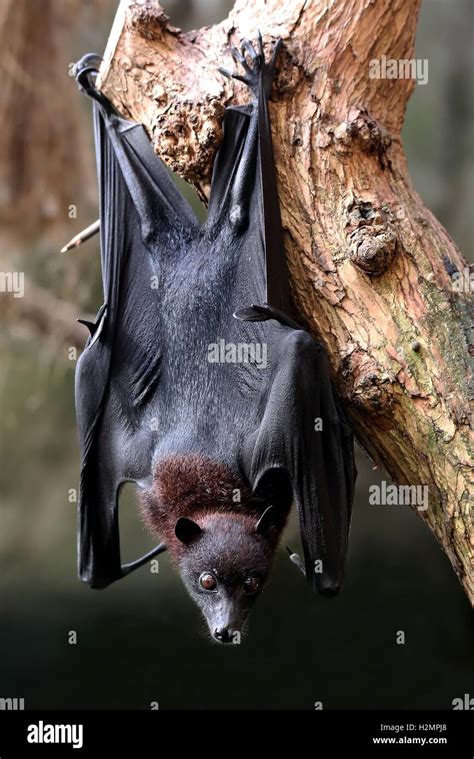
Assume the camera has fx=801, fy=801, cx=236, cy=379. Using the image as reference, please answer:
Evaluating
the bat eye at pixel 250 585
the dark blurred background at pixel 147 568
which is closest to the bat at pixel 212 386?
the bat eye at pixel 250 585

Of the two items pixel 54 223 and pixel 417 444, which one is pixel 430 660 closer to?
pixel 417 444

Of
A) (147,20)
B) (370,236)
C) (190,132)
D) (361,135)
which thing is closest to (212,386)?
(370,236)

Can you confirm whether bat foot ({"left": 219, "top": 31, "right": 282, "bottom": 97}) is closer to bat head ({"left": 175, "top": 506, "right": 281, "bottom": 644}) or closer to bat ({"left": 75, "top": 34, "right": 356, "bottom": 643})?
bat ({"left": 75, "top": 34, "right": 356, "bottom": 643})

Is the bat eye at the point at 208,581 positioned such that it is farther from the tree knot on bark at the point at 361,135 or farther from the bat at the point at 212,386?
the tree knot on bark at the point at 361,135

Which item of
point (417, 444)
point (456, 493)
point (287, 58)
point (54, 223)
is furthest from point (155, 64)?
point (54, 223)

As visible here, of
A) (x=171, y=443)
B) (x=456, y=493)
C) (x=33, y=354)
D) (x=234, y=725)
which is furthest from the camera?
(x=33, y=354)

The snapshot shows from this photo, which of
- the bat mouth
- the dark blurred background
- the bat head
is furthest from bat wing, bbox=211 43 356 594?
the dark blurred background
